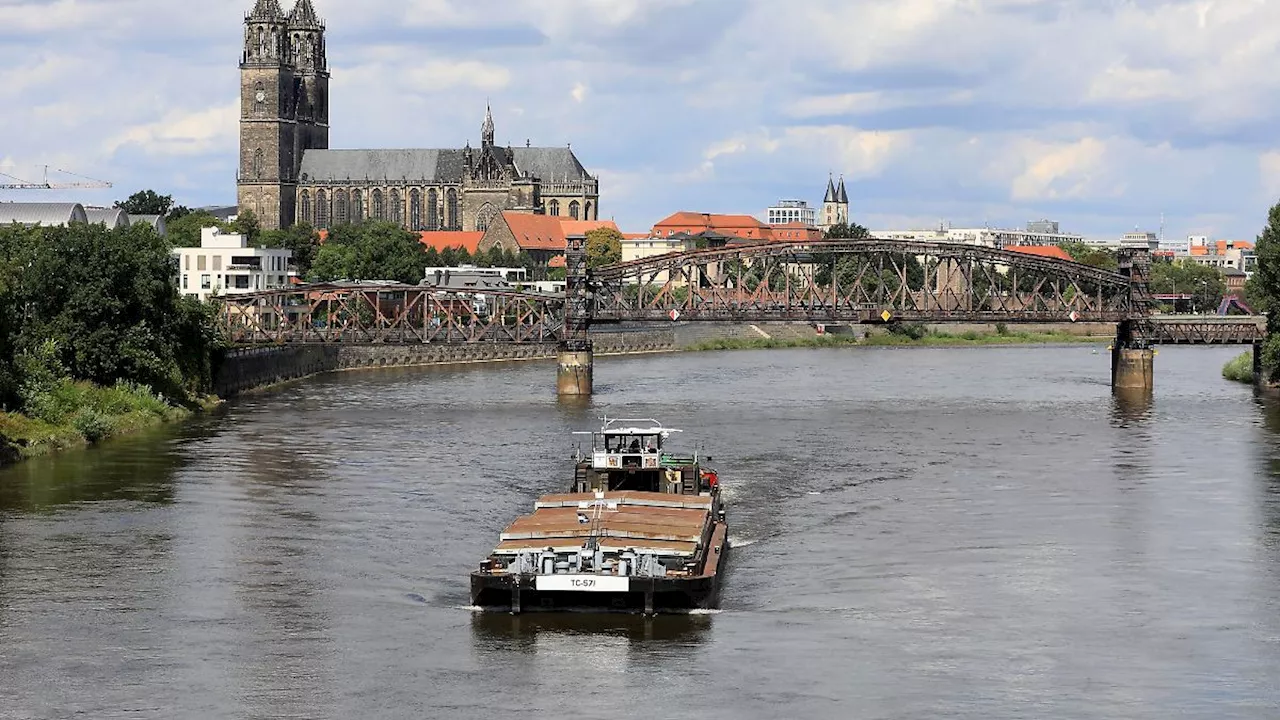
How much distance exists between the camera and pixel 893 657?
132ft

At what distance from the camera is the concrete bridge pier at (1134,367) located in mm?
122875

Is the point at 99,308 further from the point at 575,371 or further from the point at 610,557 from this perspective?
the point at 610,557

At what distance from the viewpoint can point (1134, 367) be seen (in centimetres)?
12394

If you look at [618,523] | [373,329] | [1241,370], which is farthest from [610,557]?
[1241,370]

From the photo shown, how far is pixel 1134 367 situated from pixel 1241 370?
12.5m

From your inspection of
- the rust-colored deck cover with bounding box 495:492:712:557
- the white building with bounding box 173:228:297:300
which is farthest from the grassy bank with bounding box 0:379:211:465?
Result: the white building with bounding box 173:228:297:300

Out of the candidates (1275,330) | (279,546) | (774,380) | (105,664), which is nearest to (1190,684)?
(105,664)

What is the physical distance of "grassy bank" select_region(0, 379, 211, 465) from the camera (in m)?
73.2

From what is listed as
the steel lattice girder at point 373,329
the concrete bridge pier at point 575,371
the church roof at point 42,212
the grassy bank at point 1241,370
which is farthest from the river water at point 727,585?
the church roof at point 42,212

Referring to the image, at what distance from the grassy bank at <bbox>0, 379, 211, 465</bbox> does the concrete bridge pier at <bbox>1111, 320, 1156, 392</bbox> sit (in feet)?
195

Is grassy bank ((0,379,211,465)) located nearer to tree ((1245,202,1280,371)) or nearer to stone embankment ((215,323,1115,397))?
stone embankment ((215,323,1115,397))

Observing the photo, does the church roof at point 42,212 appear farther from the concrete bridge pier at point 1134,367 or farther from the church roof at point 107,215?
the concrete bridge pier at point 1134,367

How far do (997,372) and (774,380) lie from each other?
19863 millimetres

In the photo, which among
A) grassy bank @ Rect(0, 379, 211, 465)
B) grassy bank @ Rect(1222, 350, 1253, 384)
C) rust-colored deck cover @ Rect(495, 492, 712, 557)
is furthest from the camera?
grassy bank @ Rect(1222, 350, 1253, 384)
